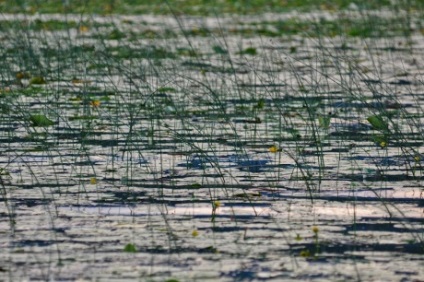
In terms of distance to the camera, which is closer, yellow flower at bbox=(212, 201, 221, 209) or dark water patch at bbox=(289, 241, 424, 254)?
dark water patch at bbox=(289, 241, 424, 254)

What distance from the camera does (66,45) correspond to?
42.8 feet

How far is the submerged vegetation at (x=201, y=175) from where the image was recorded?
5.45 metres

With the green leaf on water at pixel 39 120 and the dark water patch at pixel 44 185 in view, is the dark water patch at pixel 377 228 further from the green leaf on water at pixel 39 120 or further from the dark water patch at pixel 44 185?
the green leaf on water at pixel 39 120

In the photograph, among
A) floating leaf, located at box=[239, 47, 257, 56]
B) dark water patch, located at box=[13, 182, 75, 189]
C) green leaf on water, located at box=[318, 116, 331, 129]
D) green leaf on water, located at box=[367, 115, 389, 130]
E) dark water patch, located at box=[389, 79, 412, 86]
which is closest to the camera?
dark water patch, located at box=[13, 182, 75, 189]

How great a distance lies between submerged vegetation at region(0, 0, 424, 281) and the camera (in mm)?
5453

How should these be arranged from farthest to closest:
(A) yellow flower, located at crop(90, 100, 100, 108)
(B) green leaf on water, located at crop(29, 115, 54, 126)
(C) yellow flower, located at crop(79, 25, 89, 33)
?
(C) yellow flower, located at crop(79, 25, 89, 33) → (A) yellow flower, located at crop(90, 100, 100, 108) → (B) green leaf on water, located at crop(29, 115, 54, 126)

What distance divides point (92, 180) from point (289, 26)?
9861 mm

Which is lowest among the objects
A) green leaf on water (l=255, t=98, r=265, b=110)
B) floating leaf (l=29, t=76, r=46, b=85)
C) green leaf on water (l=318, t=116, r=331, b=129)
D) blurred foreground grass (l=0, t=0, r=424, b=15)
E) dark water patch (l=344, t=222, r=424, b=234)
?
dark water patch (l=344, t=222, r=424, b=234)

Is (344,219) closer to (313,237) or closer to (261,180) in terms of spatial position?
(313,237)

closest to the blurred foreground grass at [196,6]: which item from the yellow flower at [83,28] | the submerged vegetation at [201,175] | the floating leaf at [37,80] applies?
the yellow flower at [83,28]

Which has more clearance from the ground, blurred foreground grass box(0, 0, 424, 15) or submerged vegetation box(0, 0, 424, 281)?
blurred foreground grass box(0, 0, 424, 15)

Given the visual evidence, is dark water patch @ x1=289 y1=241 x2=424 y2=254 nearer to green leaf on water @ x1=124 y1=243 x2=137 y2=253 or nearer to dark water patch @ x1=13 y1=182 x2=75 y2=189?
green leaf on water @ x1=124 y1=243 x2=137 y2=253

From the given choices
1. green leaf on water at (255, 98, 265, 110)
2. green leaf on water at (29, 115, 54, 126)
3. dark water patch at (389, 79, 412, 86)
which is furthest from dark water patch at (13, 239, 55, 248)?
→ dark water patch at (389, 79, 412, 86)

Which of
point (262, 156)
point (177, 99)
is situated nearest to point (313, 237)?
point (262, 156)
